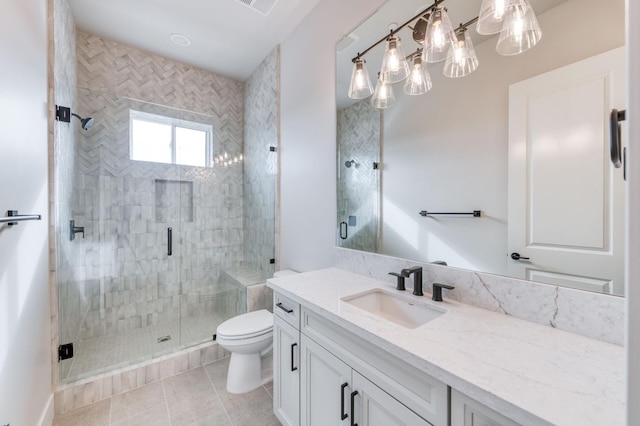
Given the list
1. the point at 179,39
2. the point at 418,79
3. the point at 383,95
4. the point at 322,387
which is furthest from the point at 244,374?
the point at 179,39

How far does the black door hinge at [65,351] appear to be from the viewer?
5.98 feet

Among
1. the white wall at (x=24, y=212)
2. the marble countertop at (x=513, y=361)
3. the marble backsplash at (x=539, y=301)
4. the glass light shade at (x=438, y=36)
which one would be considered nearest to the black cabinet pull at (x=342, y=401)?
the marble countertop at (x=513, y=361)

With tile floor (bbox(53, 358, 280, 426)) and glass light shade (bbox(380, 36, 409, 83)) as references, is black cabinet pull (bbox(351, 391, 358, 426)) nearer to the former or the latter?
tile floor (bbox(53, 358, 280, 426))

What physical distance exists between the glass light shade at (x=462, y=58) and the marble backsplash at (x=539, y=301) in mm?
941

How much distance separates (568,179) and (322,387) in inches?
50.8

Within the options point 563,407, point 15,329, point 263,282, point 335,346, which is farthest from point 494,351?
point 263,282

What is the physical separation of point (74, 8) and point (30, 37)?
1.21 meters

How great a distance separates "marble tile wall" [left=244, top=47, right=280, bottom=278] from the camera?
2750 mm

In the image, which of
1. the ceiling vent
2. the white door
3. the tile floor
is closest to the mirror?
the white door

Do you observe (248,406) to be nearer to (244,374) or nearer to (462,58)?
(244,374)

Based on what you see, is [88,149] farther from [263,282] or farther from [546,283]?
[546,283]

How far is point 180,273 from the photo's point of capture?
2.81 metres

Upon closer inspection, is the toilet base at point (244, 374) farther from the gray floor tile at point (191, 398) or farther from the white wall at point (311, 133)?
the white wall at point (311, 133)

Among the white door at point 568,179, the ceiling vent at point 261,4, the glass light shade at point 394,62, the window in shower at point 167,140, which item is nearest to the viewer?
the white door at point 568,179
